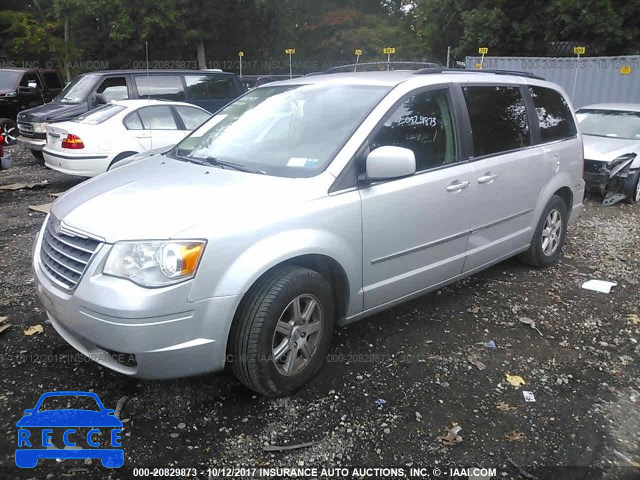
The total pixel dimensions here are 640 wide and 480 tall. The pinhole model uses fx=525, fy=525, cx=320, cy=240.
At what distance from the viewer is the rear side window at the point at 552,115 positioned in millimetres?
4840

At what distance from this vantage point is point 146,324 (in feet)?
8.27

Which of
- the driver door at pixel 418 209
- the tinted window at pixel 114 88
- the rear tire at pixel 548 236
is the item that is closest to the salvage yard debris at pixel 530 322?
the driver door at pixel 418 209

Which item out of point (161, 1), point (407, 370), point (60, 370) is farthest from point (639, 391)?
point (161, 1)

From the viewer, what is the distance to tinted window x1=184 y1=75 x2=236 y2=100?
35.8ft

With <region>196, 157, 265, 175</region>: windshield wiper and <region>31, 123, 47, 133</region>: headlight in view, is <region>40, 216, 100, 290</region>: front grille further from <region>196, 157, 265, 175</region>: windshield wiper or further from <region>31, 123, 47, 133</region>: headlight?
<region>31, 123, 47, 133</region>: headlight

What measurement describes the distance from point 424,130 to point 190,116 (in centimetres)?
581

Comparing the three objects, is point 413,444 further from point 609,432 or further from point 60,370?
point 60,370

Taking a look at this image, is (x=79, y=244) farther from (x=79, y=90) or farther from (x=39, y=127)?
(x=79, y=90)

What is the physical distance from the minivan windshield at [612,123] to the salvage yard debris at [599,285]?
16.4ft

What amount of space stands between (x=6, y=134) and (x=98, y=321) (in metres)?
12.4

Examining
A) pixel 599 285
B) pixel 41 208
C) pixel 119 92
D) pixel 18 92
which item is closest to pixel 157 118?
pixel 41 208

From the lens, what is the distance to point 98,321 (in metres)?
2.59

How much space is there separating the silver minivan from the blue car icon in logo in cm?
35

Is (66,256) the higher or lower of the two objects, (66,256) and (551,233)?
the higher
